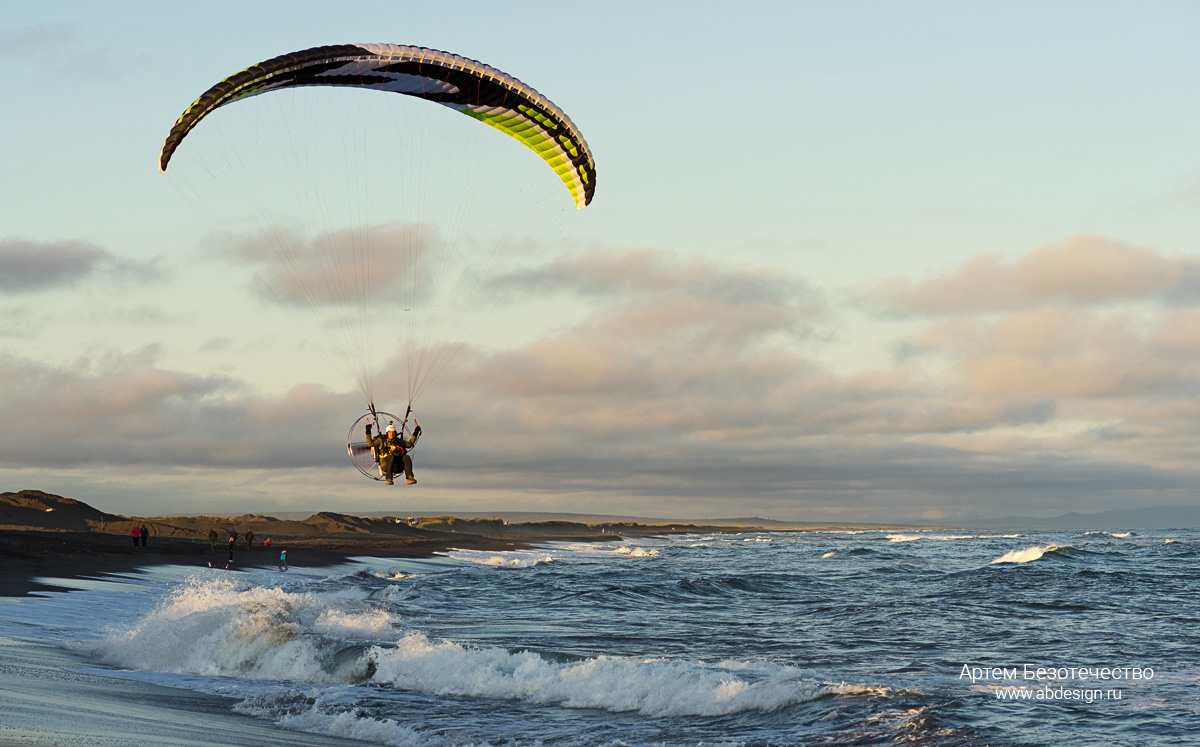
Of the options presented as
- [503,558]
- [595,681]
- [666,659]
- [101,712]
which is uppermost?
[101,712]

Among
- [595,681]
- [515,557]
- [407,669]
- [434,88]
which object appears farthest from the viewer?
[515,557]

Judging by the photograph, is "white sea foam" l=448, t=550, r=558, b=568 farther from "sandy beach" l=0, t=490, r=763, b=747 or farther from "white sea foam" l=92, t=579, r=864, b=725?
"white sea foam" l=92, t=579, r=864, b=725

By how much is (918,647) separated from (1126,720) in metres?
7.52

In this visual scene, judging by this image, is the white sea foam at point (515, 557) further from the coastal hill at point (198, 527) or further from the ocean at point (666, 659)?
the ocean at point (666, 659)

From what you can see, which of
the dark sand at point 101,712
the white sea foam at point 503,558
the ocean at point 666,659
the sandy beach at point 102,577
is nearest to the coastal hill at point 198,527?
the sandy beach at point 102,577

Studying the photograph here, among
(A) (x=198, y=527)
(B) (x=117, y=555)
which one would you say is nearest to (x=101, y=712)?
(B) (x=117, y=555)

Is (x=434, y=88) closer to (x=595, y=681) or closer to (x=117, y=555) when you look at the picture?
(x=595, y=681)

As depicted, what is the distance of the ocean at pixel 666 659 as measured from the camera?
14.9 meters

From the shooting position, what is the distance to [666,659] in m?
20.0

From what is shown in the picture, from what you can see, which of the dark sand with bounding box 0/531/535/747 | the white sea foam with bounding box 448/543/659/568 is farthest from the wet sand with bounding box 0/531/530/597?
the dark sand with bounding box 0/531/535/747

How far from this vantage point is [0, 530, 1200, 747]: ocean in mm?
14875

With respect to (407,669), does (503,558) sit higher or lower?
lower

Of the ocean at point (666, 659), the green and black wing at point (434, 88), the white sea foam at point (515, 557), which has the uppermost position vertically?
the green and black wing at point (434, 88)

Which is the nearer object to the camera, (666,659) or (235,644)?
(666,659)
